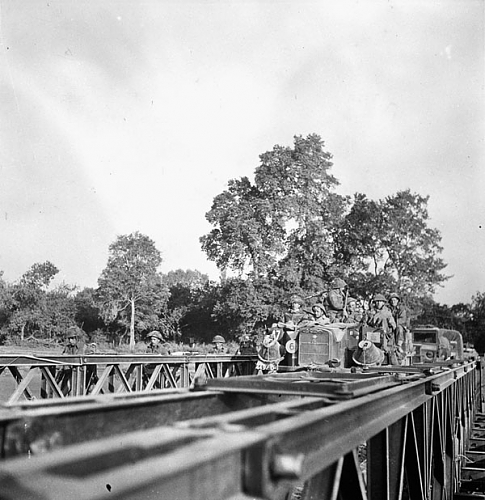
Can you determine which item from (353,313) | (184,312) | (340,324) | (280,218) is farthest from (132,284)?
(340,324)

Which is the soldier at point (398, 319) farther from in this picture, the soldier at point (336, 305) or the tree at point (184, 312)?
the tree at point (184, 312)

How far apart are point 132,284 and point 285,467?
175ft

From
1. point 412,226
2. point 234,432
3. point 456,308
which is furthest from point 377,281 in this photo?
point 234,432

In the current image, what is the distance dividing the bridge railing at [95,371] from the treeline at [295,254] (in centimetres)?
1545

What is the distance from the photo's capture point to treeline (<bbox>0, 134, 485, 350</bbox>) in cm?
3544

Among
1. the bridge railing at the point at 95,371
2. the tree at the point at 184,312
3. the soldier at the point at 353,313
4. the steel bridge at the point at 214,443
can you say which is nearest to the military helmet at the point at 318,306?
the soldier at the point at 353,313

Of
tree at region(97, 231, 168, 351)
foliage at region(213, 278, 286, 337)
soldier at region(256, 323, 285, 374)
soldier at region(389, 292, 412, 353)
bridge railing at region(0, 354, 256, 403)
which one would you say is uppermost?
tree at region(97, 231, 168, 351)

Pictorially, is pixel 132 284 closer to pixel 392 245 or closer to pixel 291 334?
pixel 392 245

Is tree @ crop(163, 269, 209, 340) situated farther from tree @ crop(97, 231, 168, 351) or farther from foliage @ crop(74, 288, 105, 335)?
foliage @ crop(74, 288, 105, 335)

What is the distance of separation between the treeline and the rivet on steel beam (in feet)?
92.1

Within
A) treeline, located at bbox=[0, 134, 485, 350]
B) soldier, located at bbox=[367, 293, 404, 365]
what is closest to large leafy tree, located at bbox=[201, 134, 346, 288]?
treeline, located at bbox=[0, 134, 485, 350]

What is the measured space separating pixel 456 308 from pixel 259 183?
2174 centimetres

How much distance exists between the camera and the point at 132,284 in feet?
177

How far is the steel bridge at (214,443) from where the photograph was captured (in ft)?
4.49
